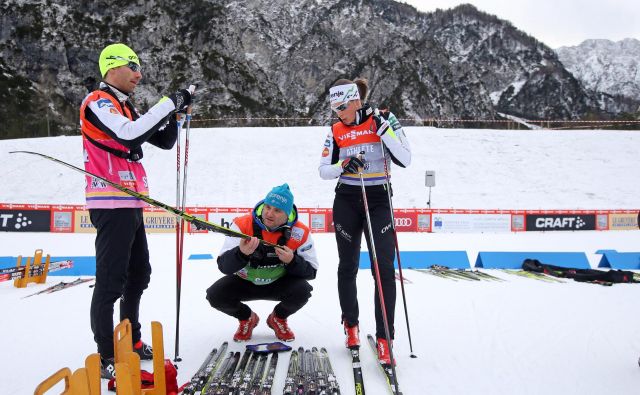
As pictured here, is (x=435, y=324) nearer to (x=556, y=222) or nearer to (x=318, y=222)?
(x=318, y=222)

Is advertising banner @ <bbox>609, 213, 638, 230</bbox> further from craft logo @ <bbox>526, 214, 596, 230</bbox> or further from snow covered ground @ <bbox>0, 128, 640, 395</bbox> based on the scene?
A: snow covered ground @ <bbox>0, 128, 640, 395</bbox>

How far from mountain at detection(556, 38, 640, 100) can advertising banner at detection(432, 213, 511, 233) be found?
129 m

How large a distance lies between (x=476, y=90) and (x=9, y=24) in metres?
81.0

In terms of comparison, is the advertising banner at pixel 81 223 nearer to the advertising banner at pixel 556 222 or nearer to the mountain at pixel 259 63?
the advertising banner at pixel 556 222

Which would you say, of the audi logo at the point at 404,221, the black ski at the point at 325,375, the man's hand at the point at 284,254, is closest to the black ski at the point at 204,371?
the black ski at the point at 325,375

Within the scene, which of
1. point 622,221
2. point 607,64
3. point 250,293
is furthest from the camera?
point 607,64

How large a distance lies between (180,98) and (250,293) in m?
1.71

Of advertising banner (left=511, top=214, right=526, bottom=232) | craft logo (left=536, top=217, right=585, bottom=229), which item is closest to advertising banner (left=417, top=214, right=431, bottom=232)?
advertising banner (left=511, top=214, right=526, bottom=232)

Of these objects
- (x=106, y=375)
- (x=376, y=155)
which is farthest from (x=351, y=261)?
(x=106, y=375)

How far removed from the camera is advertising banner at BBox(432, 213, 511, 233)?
15883 millimetres

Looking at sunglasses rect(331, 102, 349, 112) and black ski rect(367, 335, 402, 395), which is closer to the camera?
black ski rect(367, 335, 402, 395)

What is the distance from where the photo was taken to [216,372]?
3.01m

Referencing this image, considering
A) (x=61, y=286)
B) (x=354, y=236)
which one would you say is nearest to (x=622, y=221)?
(x=354, y=236)

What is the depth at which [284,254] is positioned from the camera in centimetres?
335
